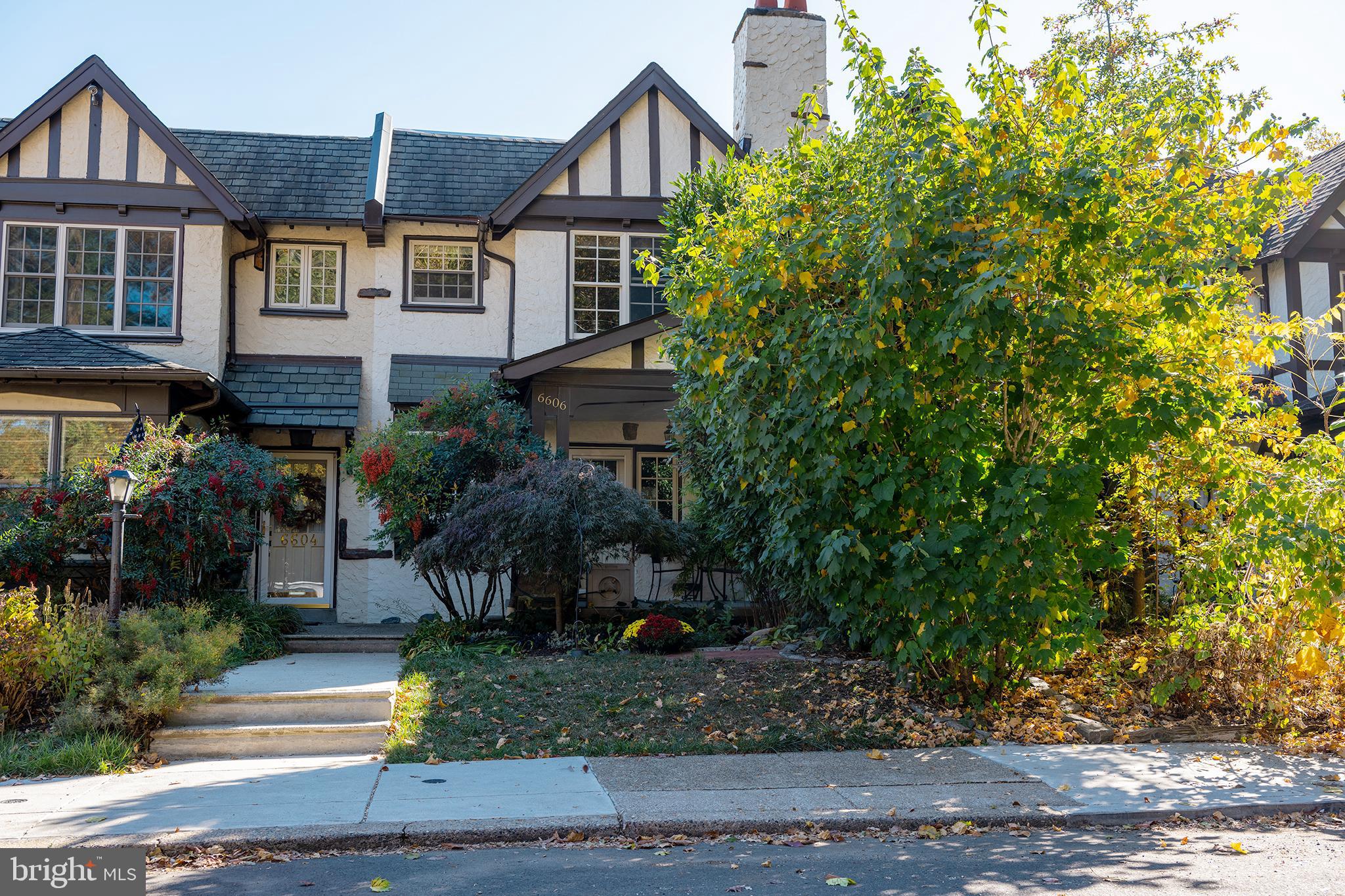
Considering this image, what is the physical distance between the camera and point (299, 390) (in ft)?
47.6

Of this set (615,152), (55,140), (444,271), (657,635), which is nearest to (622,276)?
(615,152)

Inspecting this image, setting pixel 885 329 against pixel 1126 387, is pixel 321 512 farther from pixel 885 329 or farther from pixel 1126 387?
pixel 1126 387

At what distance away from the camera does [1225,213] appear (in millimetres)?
7461

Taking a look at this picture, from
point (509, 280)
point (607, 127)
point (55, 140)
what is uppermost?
point (607, 127)

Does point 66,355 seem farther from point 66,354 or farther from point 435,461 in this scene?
point 435,461

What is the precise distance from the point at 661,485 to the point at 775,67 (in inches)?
267

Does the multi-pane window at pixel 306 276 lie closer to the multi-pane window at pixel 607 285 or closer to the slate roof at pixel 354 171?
the slate roof at pixel 354 171

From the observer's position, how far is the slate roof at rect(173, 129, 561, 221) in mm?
15023

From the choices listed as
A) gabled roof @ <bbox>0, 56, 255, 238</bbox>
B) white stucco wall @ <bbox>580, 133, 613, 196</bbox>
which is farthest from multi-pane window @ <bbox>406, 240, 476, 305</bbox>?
gabled roof @ <bbox>0, 56, 255, 238</bbox>

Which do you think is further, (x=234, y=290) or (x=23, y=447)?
(x=234, y=290)

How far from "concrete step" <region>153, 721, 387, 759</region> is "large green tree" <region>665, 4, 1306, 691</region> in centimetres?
369

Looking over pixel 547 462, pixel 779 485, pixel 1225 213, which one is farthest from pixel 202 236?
pixel 1225 213

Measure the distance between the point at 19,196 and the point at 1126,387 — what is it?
1458 centimetres

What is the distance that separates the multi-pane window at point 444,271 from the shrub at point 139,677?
7.70 meters
